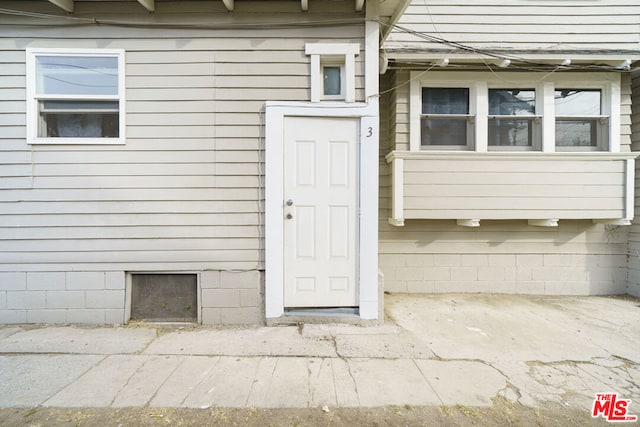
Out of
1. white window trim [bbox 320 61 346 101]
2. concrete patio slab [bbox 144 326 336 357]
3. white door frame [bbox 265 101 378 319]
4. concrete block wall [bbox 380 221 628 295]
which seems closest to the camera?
concrete patio slab [bbox 144 326 336 357]

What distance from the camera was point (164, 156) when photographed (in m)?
3.21

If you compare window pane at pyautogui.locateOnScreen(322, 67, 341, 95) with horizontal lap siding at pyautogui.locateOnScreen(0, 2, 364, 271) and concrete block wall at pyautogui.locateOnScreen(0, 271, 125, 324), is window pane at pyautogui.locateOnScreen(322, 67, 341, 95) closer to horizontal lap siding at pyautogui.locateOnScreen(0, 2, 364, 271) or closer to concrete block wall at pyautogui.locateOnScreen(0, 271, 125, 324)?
horizontal lap siding at pyautogui.locateOnScreen(0, 2, 364, 271)

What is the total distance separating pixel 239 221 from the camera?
10.6ft

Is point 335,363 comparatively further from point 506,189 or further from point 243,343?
point 506,189

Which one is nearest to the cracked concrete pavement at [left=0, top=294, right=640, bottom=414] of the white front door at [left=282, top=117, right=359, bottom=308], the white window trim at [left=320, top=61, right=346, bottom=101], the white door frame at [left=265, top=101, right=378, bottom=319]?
the white door frame at [left=265, top=101, right=378, bottom=319]

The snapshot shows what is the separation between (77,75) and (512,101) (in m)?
5.38

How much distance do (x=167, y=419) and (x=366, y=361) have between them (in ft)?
4.87

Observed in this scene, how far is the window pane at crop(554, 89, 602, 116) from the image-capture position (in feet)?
13.7

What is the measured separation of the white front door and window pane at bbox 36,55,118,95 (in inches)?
78.3

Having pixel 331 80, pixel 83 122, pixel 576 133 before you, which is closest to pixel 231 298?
pixel 83 122

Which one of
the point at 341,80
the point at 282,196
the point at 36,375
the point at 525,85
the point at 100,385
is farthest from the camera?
the point at 525,85

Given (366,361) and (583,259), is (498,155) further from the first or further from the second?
(366,361)

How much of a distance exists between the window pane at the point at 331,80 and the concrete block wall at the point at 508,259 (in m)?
2.13

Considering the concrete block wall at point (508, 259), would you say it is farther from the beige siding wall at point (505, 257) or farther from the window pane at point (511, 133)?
the window pane at point (511, 133)
